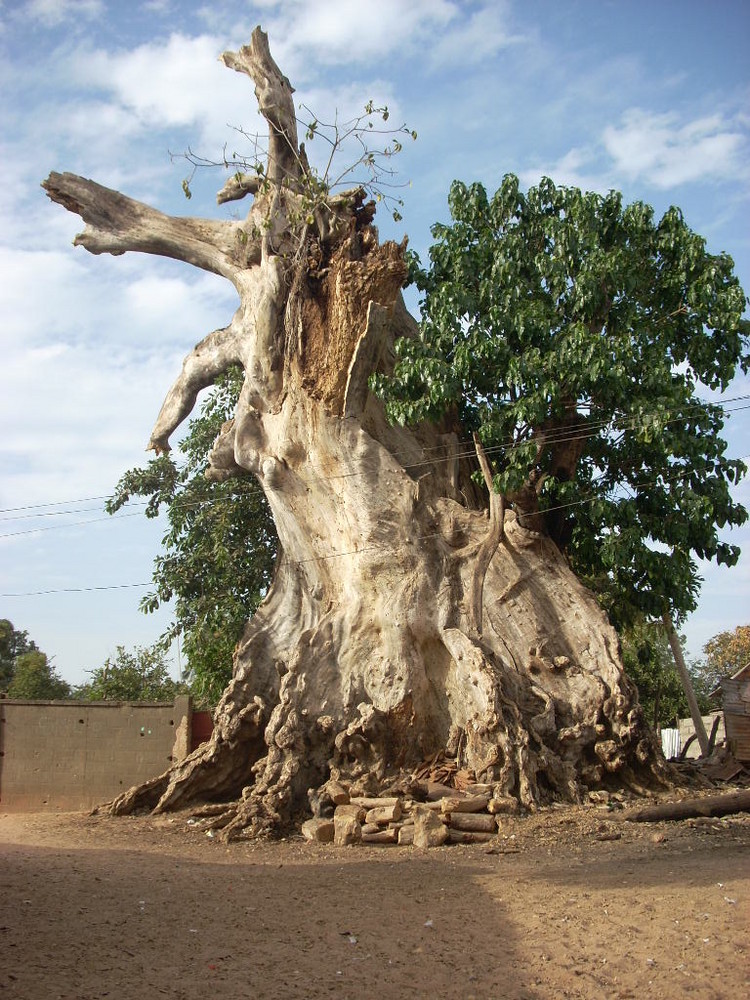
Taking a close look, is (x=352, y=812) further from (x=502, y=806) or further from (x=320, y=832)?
(x=502, y=806)

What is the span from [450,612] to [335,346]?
4218 mm

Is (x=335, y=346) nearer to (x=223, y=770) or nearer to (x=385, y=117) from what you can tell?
(x=385, y=117)

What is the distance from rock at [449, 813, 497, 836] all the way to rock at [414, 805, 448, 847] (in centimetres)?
22

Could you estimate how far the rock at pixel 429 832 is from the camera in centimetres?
968

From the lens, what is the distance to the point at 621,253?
40.8 feet

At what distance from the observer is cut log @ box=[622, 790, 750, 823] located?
1033cm

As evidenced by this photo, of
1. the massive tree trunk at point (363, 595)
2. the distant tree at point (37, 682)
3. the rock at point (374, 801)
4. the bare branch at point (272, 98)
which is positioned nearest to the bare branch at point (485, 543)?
the massive tree trunk at point (363, 595)

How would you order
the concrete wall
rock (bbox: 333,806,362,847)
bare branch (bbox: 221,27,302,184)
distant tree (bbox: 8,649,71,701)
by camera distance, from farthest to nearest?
1. distant tree (bbox: 8,649,71,701)
2. bare branch (bbox: 221,27,302,184)
3. the concrete wall
4. rock (bbox: 333,806,362,847)

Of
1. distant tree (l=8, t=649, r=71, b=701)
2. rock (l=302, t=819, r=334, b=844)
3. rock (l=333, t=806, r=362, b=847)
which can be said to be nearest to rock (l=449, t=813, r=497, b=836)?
rock (l=333, t=806, r=362, b=847)

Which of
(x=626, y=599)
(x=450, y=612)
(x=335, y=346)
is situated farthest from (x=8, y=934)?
(x=626, y=599)

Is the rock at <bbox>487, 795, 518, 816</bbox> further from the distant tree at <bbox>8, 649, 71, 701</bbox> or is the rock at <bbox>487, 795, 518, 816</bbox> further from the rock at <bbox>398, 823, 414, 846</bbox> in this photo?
the distant tree at <bbox>8, 649, 71, 701</bbox>

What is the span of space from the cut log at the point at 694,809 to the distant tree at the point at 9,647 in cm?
2895

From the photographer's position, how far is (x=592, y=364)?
39.2 feet

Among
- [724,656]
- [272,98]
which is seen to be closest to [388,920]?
[272,98]
